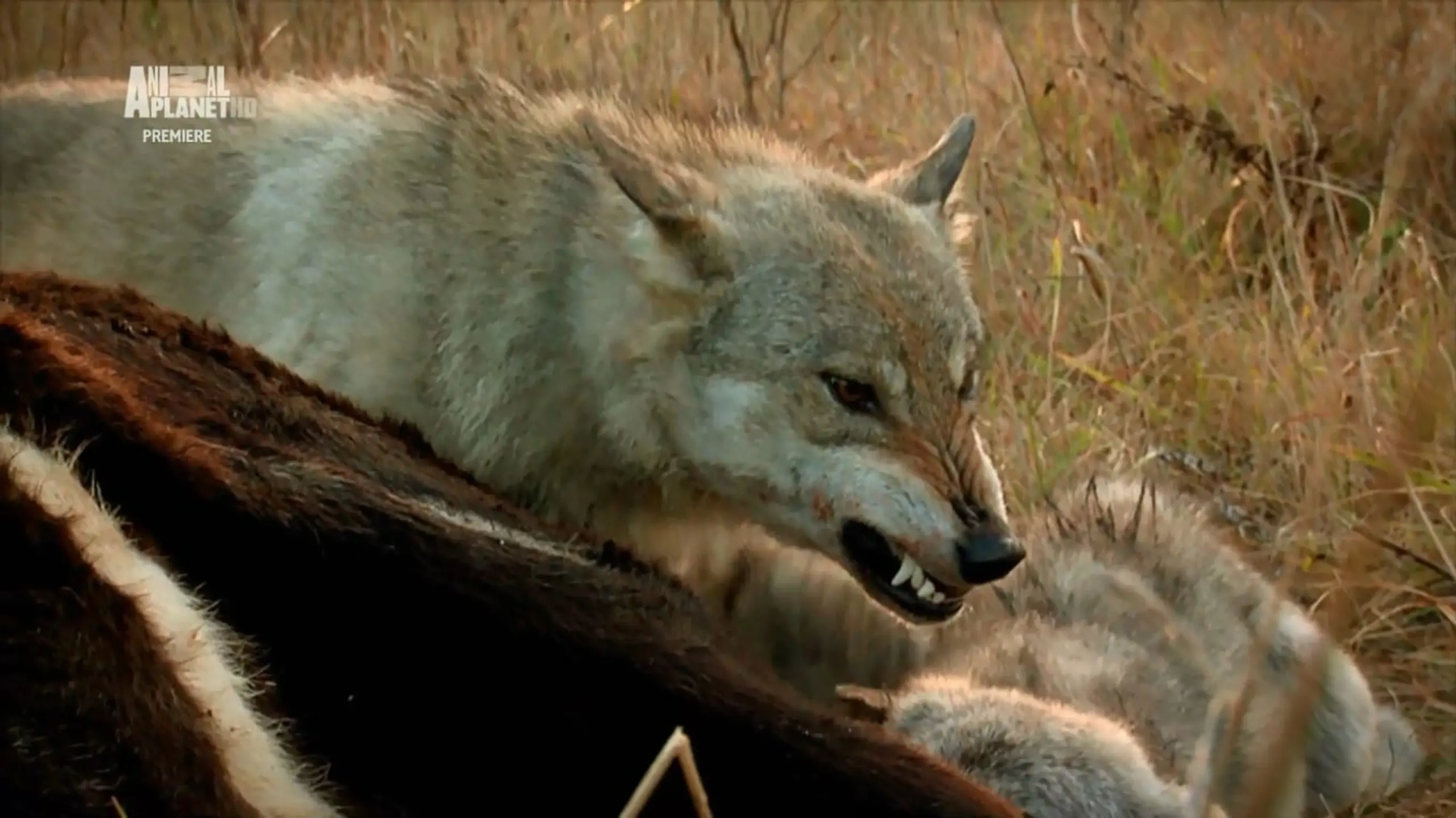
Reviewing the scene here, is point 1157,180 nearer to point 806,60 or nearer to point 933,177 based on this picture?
point 806,60

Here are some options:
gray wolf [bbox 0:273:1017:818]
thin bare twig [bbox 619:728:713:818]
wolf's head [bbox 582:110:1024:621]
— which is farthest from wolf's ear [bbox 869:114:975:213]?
thin bare twig [bbox 619:728:713:818]

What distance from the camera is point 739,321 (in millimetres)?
2404

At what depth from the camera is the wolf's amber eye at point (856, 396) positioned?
231 centimetres

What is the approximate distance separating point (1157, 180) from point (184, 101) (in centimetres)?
212

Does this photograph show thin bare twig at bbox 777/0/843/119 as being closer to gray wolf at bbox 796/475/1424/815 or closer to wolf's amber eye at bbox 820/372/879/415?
gray wolf at bbox 796/475/1424/815

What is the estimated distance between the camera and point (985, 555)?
216 centimetres

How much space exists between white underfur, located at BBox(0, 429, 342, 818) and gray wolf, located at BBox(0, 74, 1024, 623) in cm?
84

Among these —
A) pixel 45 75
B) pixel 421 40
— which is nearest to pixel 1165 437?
pixel 421 40

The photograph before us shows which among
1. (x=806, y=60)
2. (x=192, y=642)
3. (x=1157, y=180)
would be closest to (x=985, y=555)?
(x=192, y=642)

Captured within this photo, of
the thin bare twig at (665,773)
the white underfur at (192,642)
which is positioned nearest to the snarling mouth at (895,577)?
the thin bare twig at (665,773)

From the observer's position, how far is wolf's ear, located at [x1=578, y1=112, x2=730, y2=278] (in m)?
2.41

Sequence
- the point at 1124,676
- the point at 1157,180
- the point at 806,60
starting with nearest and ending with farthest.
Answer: the point at 1124,676 → the point at 1157,180 → the point at 806,60

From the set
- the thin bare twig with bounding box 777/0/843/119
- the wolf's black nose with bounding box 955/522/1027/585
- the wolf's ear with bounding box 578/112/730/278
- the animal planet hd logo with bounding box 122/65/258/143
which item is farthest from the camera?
the thin bare twig with bounding box 777/0/843/119

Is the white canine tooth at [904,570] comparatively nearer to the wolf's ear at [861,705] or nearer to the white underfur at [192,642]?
the wolf's ear at [861,705]
